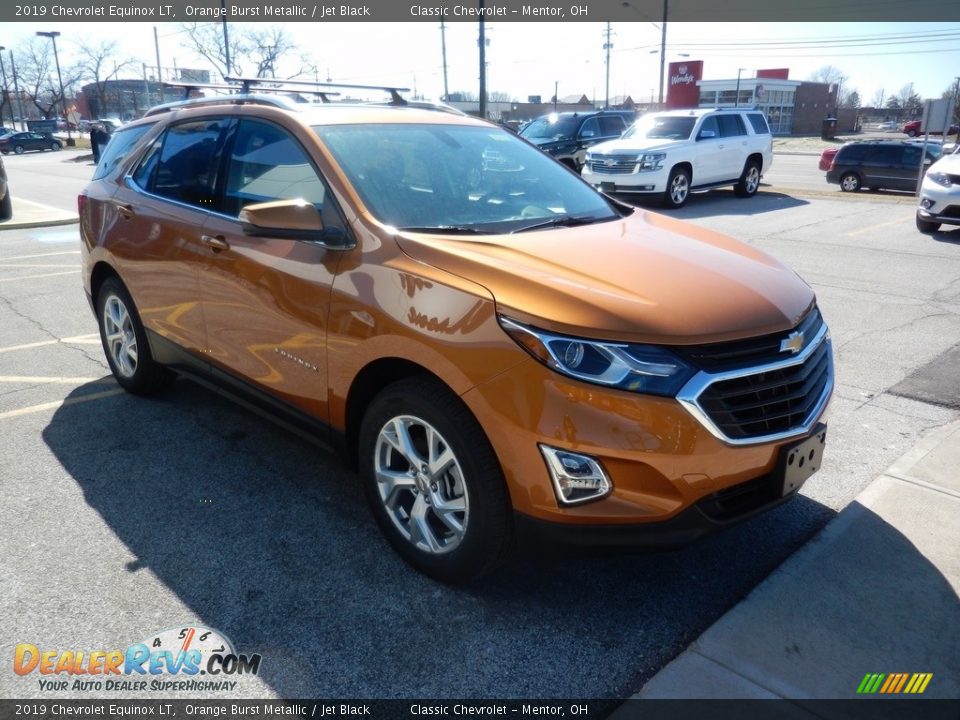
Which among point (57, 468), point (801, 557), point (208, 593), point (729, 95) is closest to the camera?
point (208, 593)

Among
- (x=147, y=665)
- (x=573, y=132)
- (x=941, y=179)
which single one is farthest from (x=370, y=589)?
(x=573, y=132)

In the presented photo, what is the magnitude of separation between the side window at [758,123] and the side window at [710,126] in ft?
4.57

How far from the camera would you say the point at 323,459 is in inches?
166

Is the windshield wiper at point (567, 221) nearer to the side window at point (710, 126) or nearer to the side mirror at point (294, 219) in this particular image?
the side mirror at point (294, 219)

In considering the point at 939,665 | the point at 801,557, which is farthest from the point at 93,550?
the point at 939,665

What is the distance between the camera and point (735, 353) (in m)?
2.58

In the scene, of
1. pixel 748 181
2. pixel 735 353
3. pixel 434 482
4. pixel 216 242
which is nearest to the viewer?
pixel 735 353

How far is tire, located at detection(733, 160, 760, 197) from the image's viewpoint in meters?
17.0

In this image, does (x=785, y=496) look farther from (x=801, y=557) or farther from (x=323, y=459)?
(x=323, y=459)

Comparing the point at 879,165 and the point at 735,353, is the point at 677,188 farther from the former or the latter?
the point at 735,353

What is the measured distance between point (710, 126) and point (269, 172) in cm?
1417

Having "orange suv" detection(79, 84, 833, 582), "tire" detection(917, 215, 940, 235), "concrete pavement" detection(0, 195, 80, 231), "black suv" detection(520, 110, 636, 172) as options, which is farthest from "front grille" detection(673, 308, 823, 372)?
"black suv" detection(520, 110, 636, 172)

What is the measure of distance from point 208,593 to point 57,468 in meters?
1.65

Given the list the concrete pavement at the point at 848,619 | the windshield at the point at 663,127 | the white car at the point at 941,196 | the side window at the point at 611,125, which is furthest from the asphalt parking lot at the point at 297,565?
the side window at the point at 611,125
